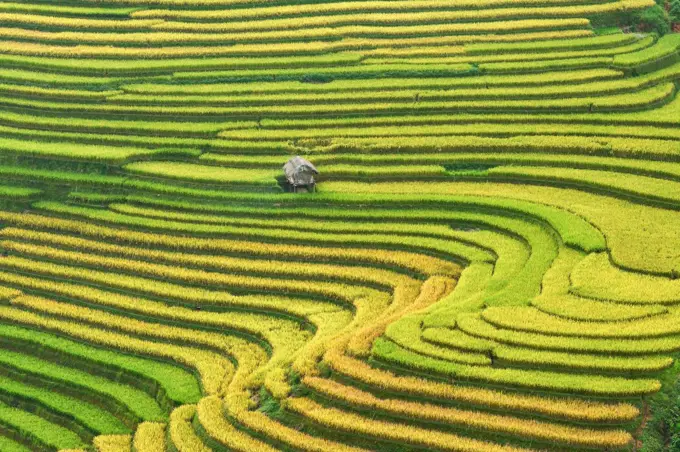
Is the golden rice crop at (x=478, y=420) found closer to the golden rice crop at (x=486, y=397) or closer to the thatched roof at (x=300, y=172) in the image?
the golden rice crop at (x=486, y=397)

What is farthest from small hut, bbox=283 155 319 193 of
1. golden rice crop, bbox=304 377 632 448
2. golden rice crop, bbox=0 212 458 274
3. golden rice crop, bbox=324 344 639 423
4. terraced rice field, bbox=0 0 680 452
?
golden rice crop, bbox=304 377 632 448

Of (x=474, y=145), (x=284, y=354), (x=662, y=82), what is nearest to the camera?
(x=284, y=354)

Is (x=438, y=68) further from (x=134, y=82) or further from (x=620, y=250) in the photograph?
(x=620, y=250)

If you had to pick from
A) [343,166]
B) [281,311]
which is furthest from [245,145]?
[281,311]

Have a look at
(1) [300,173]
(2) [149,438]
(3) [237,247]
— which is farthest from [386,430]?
(1) [300,173]

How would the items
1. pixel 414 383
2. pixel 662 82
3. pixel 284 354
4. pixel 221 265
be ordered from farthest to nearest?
pixel 662 82 → pixel 221 265 → pixel 284 354 → pixel 414 383

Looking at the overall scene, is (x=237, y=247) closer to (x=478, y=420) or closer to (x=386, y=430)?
(x=386, y=430)

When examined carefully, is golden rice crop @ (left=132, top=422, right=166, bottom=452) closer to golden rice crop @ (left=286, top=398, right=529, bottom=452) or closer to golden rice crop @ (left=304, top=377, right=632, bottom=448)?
golden rice crop @ (left=286, top=398, right=529, bottom=452)
